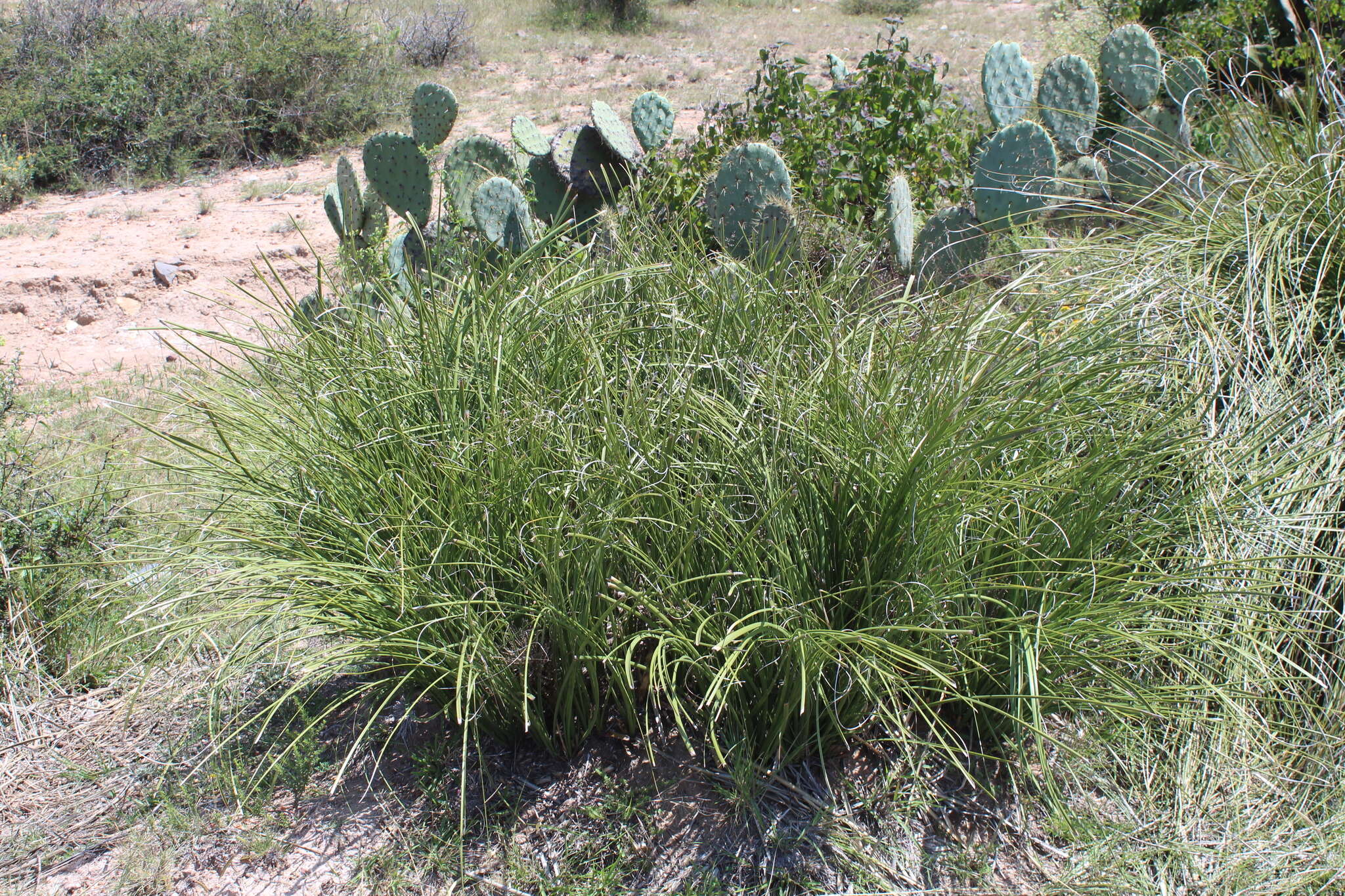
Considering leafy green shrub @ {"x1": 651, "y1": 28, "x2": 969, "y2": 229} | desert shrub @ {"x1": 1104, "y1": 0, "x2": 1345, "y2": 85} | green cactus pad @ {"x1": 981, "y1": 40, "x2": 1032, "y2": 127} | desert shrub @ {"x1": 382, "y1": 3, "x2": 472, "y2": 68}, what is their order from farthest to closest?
1. desert shrub @ {"x1": 382, "y1": 3, "x2": 472, "y2": 68}
2. desert shrub @ {"x1": 1104, "y1": 0, "x2": 1345, "y2": 85}
3. green cactus pad @ {"x1": 981, "y1": 40, "x2": 1032, "y2": 127}
4. leafy green shrub @ {"x1": 651, "y1": 28, "x2": 969, "y2": 229}

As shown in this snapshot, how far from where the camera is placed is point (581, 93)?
11.2 m

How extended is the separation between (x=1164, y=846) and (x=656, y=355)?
1.45m

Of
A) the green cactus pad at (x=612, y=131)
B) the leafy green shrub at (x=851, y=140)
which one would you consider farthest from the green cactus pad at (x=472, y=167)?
the leafy green shrub at (x=851, y=140)

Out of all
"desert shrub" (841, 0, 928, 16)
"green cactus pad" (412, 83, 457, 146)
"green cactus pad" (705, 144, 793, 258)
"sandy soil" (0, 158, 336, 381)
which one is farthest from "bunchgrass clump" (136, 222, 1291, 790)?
"desert shrub" (841, 0, 928, 16)

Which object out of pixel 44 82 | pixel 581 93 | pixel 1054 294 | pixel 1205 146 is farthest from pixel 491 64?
pixel 1054 294

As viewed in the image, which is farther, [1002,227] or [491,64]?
[491,64]

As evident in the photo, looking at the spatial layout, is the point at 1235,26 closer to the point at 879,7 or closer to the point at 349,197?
the point at 349,197

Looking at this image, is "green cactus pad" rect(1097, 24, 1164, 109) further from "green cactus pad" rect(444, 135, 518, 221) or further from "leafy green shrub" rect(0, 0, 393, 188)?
"leafy green shrub" rect(0, 0, 393, 188)

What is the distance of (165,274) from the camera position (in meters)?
6.31

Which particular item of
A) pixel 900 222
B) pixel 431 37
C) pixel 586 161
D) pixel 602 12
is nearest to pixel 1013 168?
pixel 900 222

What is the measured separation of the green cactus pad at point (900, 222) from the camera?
372cm

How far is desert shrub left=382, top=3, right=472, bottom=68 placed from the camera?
496 inches

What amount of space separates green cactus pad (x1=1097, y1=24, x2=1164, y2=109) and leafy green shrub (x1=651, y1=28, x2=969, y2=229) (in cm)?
115

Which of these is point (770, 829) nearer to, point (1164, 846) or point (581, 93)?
point (1164, 846)
